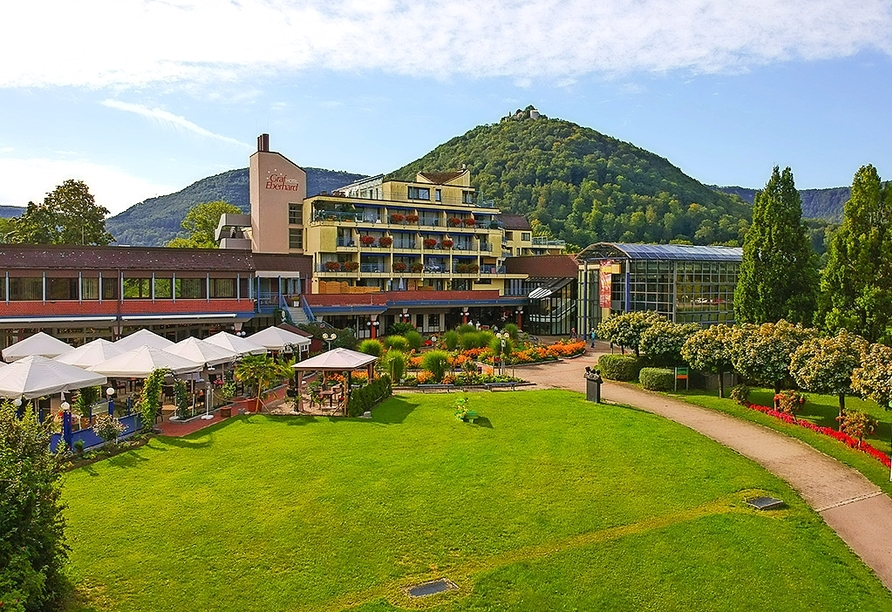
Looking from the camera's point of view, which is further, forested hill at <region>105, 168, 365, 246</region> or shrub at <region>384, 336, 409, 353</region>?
forested hill at <region>105, 168, 365, 246</region>

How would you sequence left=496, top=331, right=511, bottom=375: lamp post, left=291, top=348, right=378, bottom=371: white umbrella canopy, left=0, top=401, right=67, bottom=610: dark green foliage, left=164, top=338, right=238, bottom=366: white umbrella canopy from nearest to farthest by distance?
left=0, top=401, right=67, bottom=610: dark green foliage < left=291, top=348, right=378, bottom=371: white umbrella canopy < left=164, top=338, right=238, bottom=366: white umbrella canopy < left=496, top=331, right=511, bottom=375: lamp post

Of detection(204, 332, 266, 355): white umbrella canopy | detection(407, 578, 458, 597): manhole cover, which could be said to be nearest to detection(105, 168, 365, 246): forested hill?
detection(204, 332, 266, 355): white umbrella canopy

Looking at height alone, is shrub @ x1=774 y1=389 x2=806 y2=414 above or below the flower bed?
above

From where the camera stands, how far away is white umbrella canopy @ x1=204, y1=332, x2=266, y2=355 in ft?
90.1

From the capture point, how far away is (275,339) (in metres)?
30.3

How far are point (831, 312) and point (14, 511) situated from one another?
27.2 metres

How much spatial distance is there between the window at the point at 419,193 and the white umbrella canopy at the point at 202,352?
31940mm

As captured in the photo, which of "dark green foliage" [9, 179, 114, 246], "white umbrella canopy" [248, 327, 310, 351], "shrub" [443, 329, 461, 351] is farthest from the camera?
"dark green foliage" [9, 179, 114, 246]

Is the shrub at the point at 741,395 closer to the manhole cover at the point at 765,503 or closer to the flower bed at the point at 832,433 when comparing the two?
the flower bed at the point at 832,433

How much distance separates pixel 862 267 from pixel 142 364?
25848 mm

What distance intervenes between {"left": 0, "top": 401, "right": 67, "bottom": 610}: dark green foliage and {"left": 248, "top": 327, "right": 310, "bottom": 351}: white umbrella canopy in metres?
19.3

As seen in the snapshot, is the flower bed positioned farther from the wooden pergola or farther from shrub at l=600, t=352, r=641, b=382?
the wooden pergola

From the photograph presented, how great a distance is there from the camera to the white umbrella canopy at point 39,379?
59.3 ft

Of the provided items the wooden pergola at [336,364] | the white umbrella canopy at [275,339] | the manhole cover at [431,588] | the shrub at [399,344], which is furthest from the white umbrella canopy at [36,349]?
the manhole cover at [431,588]
